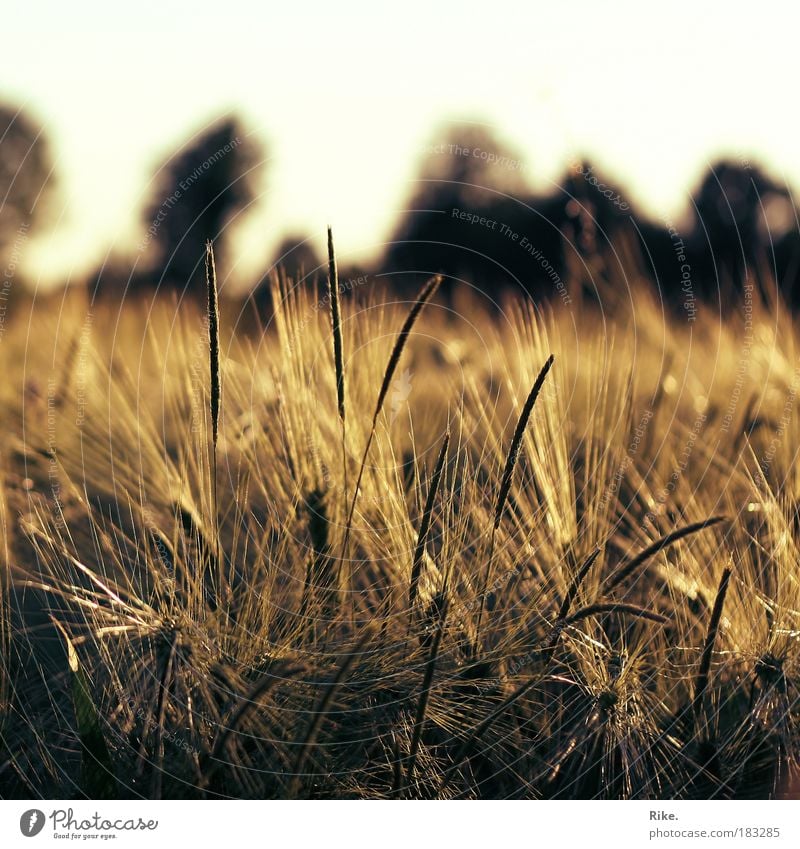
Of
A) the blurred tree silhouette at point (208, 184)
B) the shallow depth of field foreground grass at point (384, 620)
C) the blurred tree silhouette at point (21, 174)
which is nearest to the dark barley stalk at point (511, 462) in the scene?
the shallow depth of field foreground grass at point (384, 620)

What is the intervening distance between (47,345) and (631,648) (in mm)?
1611

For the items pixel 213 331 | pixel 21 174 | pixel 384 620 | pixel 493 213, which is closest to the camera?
pixel 213 331

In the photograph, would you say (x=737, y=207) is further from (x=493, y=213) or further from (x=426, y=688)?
(x=426, y=688)

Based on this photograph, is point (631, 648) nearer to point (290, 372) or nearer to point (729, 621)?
point (729, 621)

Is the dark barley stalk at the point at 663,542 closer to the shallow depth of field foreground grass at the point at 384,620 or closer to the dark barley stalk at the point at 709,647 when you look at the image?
the shallow depth of field foreground grass at the point at 384,620

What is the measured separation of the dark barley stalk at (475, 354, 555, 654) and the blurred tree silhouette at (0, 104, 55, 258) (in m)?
0.82

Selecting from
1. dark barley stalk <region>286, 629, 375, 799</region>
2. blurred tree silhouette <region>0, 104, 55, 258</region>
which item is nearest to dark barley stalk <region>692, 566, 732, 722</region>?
dark barley stalk <region>286, 629, 375, 799</region>

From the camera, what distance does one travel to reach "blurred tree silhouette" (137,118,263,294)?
139cm

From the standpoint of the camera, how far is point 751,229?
222 centimetres

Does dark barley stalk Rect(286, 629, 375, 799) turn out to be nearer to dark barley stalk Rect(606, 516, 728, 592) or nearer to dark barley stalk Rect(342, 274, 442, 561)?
dark barley stalk Rect(342, 274, 442, 561)

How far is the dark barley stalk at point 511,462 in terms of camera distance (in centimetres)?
92

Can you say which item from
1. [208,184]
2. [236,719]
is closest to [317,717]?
[236,719]

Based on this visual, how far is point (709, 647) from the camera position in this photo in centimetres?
108

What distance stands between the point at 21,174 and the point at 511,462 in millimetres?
1134
